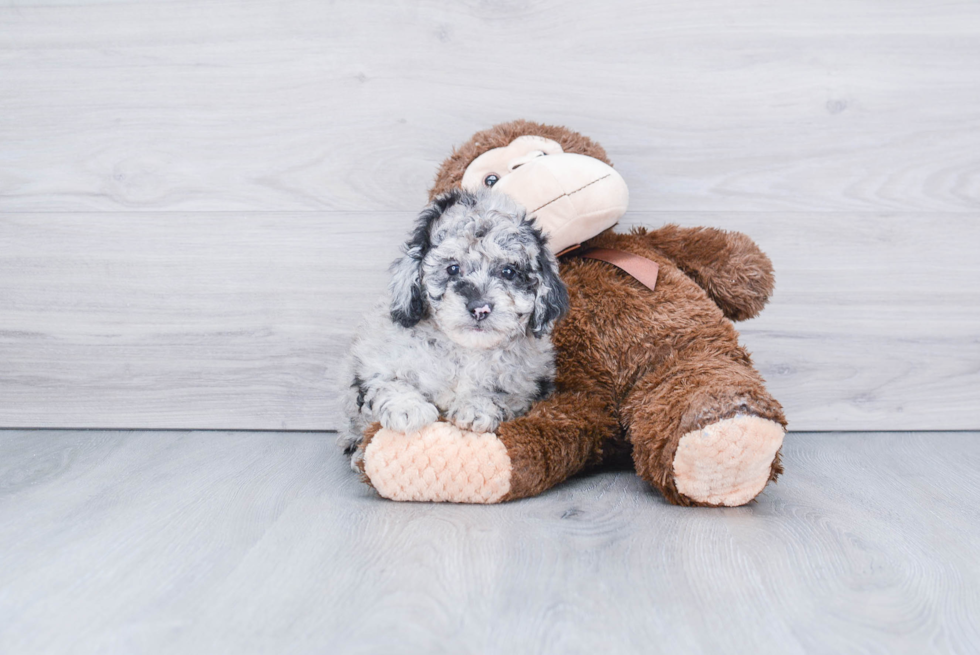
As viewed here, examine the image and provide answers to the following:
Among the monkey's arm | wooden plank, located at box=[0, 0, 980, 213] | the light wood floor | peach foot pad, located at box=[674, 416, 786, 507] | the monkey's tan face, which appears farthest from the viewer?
wooden plank, located at box=[0, 0, 980, 213]

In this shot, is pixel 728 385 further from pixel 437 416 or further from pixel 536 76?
pixel 536 76

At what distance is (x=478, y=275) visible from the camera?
3.63 ft

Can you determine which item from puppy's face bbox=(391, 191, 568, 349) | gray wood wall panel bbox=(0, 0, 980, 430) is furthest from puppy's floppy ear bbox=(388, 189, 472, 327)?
gray wood wall panel bbox=(0, 0, 980, 430)

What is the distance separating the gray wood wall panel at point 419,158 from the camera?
5.04ft

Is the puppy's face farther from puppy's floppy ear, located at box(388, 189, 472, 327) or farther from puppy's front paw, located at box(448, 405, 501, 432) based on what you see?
puppy's front paw, located at box(448, 405, 501, 432)

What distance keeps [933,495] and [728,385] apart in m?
0.45

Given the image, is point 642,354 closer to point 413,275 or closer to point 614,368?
point 614,368

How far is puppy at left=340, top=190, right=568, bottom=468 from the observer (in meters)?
1.10

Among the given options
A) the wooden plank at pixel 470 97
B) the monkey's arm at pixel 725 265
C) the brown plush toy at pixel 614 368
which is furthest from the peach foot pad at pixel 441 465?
the wooden plank at pixel 470 97

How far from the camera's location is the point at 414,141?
155 centimetres

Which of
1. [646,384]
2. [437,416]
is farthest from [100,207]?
[646,384]

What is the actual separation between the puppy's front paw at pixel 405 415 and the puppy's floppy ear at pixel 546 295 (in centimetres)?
21

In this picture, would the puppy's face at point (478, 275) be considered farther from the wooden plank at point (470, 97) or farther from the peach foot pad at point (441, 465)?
the wooden plank at point (470, 97)

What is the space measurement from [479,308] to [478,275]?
2.6 inches
